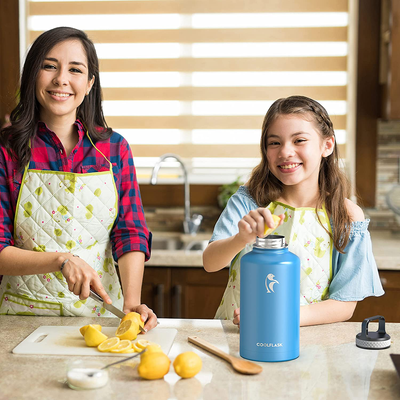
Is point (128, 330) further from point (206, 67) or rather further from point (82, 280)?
point (206, 67)

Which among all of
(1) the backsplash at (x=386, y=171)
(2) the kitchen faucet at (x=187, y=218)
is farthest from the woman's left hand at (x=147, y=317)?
(1) the backsplash at (x=386, y=171)

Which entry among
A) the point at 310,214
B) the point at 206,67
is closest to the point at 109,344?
the point at 310,214

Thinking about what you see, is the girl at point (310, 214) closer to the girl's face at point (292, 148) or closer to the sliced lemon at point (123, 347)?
the girl's face at point (292, 148)

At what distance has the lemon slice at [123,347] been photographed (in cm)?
110

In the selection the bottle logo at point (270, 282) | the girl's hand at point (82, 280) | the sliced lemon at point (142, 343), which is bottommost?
the sliced lemon at point (142, 343)

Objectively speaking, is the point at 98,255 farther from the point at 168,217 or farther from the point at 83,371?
the point at 168,217

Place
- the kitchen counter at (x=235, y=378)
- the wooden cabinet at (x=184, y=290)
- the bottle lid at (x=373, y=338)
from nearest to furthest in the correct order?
the kitchen counter at (x=235, y=378) → the bottle lid at (x=373, y=338) → the wooden cabinet at (x=184, y=290)

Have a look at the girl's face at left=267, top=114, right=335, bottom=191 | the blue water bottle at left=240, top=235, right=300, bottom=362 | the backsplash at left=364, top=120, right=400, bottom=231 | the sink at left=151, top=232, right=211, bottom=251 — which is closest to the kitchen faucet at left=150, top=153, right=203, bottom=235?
the sink at left=151, top=232, right=211, bottom=251

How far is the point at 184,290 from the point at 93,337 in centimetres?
127

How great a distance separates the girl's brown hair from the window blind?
1416mm

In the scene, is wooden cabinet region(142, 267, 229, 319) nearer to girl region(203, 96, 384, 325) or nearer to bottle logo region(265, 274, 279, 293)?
girl region(203, 96, 384, 325)

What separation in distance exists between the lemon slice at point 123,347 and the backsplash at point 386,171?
6.75 ft

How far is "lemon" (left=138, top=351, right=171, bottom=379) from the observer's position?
0.96 metres

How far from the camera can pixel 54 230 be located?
5.07 ft
